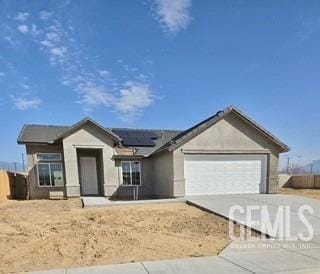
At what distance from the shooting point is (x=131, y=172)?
66.8 ft

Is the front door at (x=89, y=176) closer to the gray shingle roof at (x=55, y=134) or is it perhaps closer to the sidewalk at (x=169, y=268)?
the gray shingle roof at (x=55, y=134)

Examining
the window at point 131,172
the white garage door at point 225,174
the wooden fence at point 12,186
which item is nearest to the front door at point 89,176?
the window at point 131,172

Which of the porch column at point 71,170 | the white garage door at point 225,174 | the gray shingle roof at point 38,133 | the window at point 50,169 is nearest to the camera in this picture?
the white garage door at point 225,174

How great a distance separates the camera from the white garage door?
54.4 ft

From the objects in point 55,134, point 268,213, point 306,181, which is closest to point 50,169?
point 55,134

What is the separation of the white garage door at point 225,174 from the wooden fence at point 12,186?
12.4 meters

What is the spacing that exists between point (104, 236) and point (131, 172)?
12.3 m

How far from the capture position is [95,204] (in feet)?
46.2

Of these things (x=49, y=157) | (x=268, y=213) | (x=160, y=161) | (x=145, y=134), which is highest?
(x=145, y=134)

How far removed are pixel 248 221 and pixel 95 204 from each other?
795 centimetres

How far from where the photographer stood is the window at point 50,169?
19.1m

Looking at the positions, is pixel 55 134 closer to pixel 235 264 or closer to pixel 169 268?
pixel 169 268

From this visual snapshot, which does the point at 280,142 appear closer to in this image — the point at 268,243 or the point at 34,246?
the point at 268,243

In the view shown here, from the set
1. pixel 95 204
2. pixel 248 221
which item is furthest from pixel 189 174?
pixel 248 221
